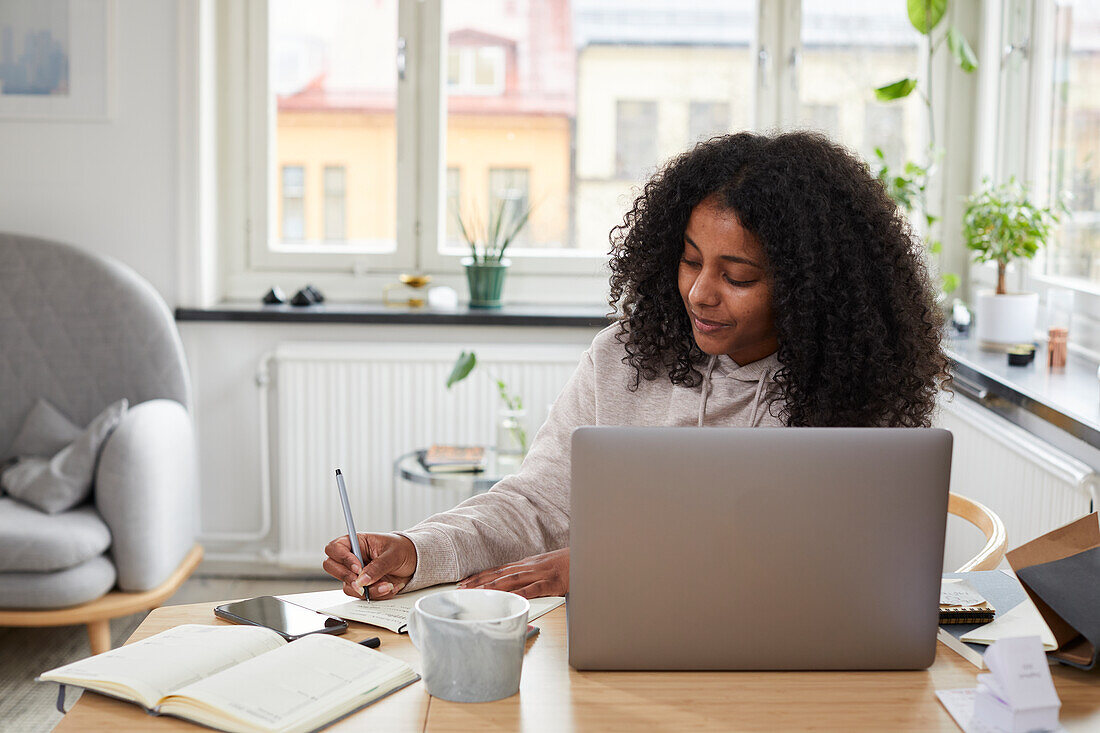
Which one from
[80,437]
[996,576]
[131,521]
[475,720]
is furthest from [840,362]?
[80,437]

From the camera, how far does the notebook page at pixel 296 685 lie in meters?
0.86

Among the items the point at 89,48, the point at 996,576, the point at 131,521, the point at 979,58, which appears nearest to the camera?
the point at 996,576

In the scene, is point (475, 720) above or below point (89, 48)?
below

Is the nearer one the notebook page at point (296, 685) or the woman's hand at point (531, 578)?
the notebook page at point (296, 685)

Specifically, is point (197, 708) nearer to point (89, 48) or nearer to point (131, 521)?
point (131, 521)

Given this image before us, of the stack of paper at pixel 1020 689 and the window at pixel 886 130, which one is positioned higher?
the window at pixel 886 130

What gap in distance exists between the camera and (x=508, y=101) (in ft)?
11.0

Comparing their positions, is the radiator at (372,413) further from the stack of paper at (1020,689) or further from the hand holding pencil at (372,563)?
the stack of paper at (1020,689)

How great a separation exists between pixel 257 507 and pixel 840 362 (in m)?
2.35

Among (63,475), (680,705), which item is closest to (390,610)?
(680,705)

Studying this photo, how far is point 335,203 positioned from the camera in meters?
3.39

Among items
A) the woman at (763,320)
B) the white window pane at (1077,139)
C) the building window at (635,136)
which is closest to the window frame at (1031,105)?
the white window pane at (1077,139)

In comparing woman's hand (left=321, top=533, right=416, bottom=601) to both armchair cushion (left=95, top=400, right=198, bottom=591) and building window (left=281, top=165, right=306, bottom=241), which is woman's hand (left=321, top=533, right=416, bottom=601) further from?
building window (left=281, top=165, right=306, bottom=241)

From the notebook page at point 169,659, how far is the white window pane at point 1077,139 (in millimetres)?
2208
